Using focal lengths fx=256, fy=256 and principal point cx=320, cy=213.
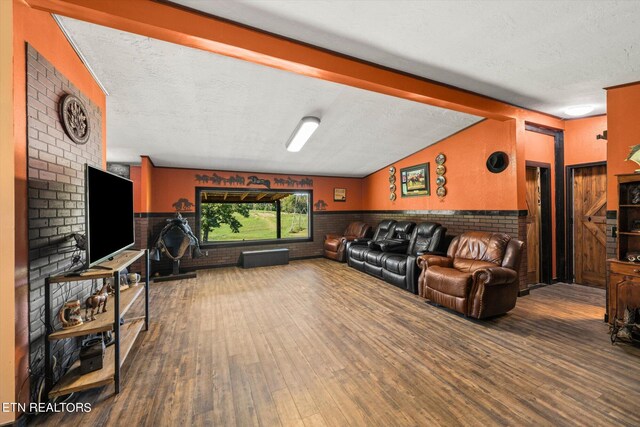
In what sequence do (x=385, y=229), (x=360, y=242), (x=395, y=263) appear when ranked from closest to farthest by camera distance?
1. (x=395, y=263)
2. (x=385, y=229)
3. (x=360, y=242)

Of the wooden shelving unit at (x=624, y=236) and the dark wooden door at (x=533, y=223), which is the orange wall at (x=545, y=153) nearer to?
the dark wooden door at (x=533, y=223)

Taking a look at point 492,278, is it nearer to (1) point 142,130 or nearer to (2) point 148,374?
(2) point 148,374

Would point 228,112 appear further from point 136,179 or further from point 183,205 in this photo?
point 136,179

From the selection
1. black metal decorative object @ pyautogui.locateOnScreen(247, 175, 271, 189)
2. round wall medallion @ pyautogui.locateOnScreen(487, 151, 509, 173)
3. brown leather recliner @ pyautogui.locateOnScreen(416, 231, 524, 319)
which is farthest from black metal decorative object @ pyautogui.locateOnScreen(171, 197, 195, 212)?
round wall medallion @ pyautogui.locateOnScreen(487, 151, 509, 173)

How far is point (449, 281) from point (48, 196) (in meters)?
3.92

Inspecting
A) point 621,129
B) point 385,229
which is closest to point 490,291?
point 621,129

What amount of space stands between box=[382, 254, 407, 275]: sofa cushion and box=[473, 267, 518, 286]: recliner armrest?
1285mm

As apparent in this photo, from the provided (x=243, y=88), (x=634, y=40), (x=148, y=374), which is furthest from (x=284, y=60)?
(x=634, y=40)

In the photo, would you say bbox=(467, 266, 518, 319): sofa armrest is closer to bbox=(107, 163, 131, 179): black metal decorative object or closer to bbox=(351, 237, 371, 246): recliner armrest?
bbox=(351, 237, 371, 246): recliner armrest

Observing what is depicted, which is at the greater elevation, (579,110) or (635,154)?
(579,110)

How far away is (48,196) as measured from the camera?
1.81 meters

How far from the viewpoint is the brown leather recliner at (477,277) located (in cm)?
296

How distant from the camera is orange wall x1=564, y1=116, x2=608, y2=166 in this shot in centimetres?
391

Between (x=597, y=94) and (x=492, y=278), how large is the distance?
266 centimetres
